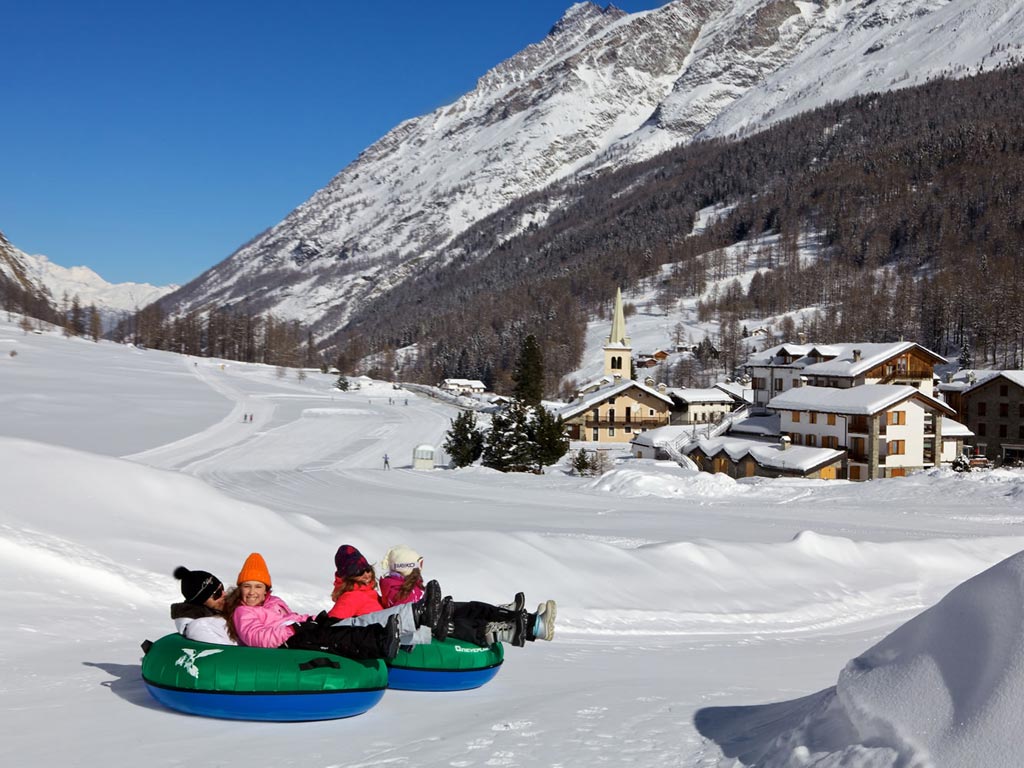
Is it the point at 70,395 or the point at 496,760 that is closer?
the point at 496,760

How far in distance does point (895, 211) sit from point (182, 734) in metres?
211

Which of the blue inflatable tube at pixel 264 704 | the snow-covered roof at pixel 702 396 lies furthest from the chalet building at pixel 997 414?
the blue inflatable tube at pixel 264 704

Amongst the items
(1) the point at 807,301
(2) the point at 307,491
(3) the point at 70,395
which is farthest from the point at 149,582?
(1) the point at 807,301

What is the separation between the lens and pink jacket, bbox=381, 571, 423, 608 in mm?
7938

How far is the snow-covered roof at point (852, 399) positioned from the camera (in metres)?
49.0

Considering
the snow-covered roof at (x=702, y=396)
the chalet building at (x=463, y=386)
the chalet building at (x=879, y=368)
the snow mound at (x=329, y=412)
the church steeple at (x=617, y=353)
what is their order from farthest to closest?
the chalet building at (x=463, y=386) → the church steeple at (x=617, y=353) → the snow-covered roof at (x=702, y=396) → the snow mound at (x=329, y=412) → the chalet building at (x=879, y=368)

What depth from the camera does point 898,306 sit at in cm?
14325

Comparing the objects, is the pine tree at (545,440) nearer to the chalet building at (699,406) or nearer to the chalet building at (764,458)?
the chalet building at (764,458)

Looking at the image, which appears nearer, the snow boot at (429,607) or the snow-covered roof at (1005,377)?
the snow boot at (429,607)

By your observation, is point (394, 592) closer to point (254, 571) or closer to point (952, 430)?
point (254, 571)

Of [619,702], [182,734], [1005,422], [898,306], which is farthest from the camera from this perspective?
[898,306]

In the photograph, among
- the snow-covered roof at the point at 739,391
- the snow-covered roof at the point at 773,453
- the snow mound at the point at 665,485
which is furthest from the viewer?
the snow-covered roof at the point at 739,391

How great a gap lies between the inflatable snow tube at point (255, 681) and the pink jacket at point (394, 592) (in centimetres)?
99

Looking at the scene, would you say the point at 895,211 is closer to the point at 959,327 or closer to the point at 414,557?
the point at 959,327
